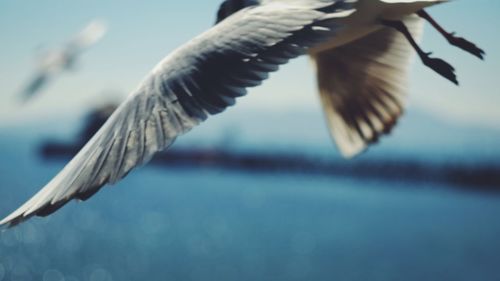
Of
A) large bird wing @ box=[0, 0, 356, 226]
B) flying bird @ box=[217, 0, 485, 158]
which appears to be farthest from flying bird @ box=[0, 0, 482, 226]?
flying bird @ box=[217, 0, 485, 158]

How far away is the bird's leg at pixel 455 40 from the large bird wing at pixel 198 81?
0.35m

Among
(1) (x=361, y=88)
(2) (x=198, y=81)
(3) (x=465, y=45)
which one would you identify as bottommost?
(1) (x=361, y=88)

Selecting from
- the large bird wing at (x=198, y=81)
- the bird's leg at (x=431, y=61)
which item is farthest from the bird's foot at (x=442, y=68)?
the large bird wing at (x=198, y=81)

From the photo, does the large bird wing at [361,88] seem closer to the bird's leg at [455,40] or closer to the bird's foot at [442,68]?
the bird's leg at [455,40]

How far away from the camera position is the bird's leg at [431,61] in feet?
4.79

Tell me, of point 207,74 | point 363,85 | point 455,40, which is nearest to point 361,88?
point 363,85

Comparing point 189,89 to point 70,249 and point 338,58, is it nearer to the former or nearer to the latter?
point 338,58

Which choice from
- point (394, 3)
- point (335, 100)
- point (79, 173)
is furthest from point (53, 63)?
point (79, 173)

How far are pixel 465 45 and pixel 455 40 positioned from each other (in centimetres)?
3

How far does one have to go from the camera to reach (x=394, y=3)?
1.54 m

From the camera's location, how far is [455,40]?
5.29ft

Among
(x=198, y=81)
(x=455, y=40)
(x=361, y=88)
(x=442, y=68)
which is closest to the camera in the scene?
(x=198, y=81)

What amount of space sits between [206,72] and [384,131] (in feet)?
2.37

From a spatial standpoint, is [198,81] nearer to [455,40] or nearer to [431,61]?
[431,61]
